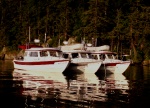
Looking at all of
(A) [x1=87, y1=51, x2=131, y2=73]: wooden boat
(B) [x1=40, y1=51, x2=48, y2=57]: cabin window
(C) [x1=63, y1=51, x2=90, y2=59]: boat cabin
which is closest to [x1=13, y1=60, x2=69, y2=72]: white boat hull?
(B) [x1=40, y1=51, x2=48, y2=57]: cabin window

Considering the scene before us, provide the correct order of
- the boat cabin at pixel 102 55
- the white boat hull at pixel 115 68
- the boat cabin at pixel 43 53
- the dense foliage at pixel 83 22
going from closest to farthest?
the boat cabin at pixel 43 53 → the white boat hull at pixel 115 68 → the boat cabin at pixel 102 55 → the dense foliage at pixel 83 22

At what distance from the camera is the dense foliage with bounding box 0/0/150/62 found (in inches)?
3349

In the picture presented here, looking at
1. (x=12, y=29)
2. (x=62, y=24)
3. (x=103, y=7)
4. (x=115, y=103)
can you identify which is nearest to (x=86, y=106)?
(x=115, y=103)

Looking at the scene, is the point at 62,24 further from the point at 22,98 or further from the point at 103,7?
the point at 22,98

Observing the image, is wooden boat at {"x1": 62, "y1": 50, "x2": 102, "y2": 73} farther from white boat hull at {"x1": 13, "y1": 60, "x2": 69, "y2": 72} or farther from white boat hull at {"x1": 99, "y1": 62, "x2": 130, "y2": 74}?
white boat hull at {"x1": 13, "y1": 60, "x2": 69, "y2": 72}

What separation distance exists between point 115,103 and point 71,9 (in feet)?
256

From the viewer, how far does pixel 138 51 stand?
84312 millimetres

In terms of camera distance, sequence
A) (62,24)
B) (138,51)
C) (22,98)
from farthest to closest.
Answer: (62,24)
(138,51)
(22,98)

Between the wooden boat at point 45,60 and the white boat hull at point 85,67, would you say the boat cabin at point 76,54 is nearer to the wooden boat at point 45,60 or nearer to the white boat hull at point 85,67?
the white boat hull at point 85,67

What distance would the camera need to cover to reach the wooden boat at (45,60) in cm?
5022

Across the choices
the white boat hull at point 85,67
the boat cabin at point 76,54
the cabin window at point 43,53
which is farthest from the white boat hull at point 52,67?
the boat cabin at point 76,54

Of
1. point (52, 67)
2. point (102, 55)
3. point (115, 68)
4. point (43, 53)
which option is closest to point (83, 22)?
point (102, 55)

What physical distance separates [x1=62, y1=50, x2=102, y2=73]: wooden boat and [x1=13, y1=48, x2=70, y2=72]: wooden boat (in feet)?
9.33

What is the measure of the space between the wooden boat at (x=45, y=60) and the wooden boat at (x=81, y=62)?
2843 mm
